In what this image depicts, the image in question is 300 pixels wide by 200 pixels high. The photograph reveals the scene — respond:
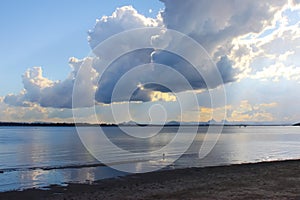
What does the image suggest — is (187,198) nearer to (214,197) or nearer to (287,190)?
(214,197)

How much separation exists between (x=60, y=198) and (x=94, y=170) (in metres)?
14.0

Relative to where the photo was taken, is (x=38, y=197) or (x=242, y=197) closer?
(x=242, y=197)

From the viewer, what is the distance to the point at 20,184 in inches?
960

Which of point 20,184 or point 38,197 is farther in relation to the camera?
point 20,184

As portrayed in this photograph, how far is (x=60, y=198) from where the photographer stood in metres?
18.2

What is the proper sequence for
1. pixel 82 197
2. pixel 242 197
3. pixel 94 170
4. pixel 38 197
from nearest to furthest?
pixel 242 197
pixel 82 197
pixel 38 197
pixel 94 170

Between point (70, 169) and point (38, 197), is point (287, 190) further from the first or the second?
point (70, 169)

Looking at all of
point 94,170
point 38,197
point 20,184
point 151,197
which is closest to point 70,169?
point 94,170

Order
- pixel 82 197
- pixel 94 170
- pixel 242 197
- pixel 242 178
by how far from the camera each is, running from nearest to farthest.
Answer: pixel 242 197 < pixel 82 197 < pixel 242 178 < pixel 94 170

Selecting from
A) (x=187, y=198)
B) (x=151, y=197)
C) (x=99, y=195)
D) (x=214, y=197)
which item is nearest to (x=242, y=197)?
(x=214, y=197)

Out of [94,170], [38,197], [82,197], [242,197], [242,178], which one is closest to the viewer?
[242,197]

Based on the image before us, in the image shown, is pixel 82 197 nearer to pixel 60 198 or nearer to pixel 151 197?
pixel 60 198

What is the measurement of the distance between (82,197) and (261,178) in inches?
476

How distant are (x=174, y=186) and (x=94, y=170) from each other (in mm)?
13419
